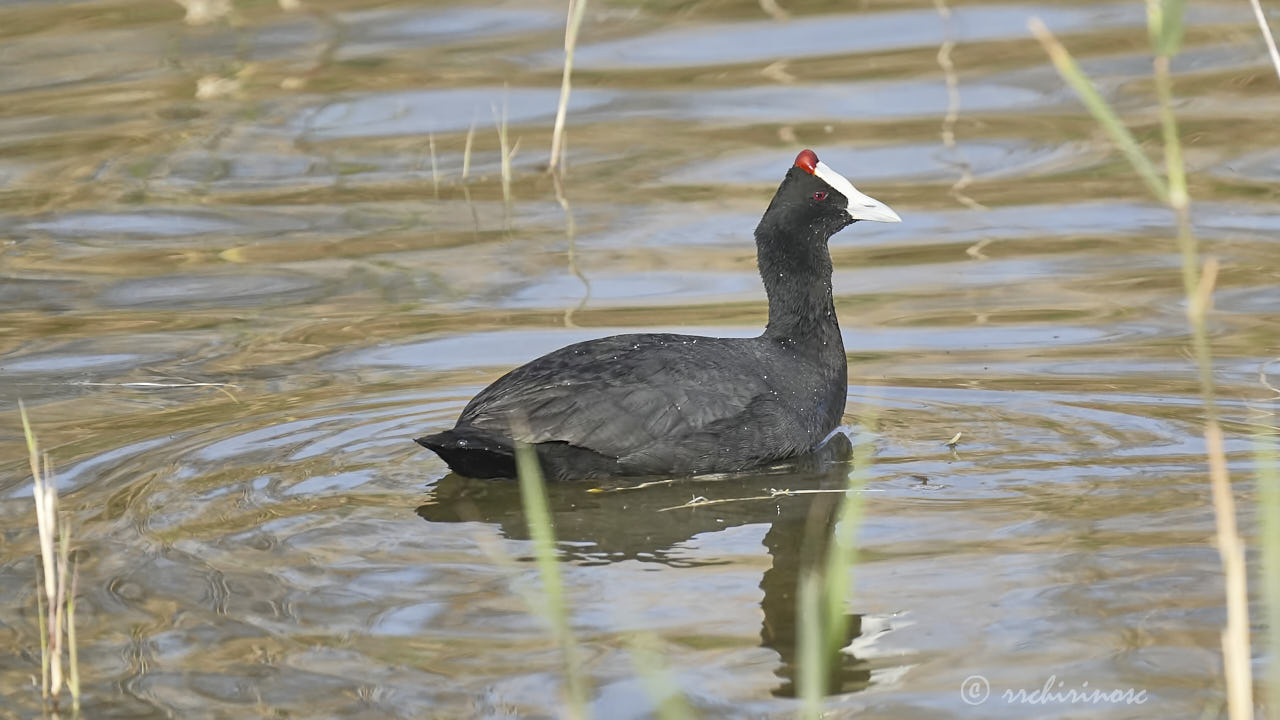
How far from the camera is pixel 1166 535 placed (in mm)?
4945

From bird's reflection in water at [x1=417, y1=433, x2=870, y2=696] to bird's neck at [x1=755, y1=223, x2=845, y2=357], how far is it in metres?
0.47

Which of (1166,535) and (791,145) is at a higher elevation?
(791,145)

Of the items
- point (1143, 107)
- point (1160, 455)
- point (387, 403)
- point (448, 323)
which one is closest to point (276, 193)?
point (448, 323)

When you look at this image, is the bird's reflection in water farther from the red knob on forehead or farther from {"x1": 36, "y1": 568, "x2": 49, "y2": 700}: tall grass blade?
{"x1": 36, "y1": 568, "x2": 49, "y2": 700}: tall grass blade

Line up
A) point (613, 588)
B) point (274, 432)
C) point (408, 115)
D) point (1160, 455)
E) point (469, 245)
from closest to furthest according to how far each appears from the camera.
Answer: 1. point (613, 588)
2. point (1160, 455)
3. point (274, 432)
4. point (469, 245)
5. point (408, 115)

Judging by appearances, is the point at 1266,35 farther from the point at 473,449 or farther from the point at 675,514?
the point at 473,449

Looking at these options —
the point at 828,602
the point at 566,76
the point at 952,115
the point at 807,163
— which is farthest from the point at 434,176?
the point at 828,602

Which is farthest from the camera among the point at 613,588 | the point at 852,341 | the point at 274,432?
the point at 852,341

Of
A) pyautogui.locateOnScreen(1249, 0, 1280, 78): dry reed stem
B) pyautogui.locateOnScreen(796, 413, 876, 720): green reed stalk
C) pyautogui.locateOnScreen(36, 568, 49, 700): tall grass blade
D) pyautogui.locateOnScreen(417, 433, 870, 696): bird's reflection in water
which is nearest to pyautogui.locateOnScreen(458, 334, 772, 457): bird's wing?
pyautogui.locateOnScreen(417, 433, 870, 696): bird's reflection in water

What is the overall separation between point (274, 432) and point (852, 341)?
2371 mm

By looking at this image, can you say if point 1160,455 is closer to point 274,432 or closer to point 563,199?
point 274,432

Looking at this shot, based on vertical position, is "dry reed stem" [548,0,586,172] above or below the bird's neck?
above

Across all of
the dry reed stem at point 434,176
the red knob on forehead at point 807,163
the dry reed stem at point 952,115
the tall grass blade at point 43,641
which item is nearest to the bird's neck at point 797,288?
the red knob on forehead at point 807,163

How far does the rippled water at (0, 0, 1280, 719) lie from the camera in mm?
4328
